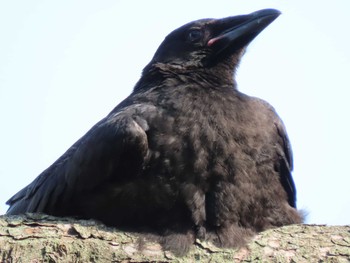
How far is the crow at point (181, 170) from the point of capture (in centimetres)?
491

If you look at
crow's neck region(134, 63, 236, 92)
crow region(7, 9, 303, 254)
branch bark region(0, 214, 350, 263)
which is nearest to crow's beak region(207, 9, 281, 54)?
crow's neck region(134, 63, 236, 92)

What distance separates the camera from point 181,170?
510cm

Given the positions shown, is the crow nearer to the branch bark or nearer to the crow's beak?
the branch bark

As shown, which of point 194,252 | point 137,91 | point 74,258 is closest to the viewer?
point 74,258

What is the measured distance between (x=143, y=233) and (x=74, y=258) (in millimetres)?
678

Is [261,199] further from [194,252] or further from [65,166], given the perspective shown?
[65,166]

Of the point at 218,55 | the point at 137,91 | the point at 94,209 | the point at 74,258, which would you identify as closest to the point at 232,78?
the point at 218,55

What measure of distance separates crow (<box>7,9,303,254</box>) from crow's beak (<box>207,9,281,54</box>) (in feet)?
1.87

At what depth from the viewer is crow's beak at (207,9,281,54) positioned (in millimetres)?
6398

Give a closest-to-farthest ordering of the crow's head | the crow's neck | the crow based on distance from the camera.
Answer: the crow
the crow's neck
the crow's head

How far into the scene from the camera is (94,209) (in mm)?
5074

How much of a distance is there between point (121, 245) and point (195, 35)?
2849mm

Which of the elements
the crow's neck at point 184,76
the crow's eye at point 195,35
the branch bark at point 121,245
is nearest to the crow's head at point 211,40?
the crow's eye at point 195,35

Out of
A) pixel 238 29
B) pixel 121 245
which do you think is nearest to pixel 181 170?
pixel 121 245
